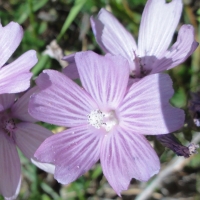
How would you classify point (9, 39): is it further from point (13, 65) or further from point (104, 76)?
point (104, 76)

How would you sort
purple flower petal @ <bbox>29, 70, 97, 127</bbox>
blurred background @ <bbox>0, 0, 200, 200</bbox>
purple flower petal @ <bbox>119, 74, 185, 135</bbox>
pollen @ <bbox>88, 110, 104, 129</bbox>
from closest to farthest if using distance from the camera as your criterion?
purple flower petal @ <bbox>119, 74, 185, 135</bbox> → purple flower petal @ <bbox>29, 70, 97, 127</bbox> → pollen @ <bbox>88, 110, 104, 129</bbox> → blurred background @ <bbox>0, 0, 200, 200</bbox>

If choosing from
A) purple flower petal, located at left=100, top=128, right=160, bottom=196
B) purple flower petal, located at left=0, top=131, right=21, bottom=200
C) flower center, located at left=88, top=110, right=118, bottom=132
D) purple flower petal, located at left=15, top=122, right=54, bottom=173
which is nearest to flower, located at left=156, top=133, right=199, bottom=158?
purple flower petal, located at left=100, top=128, right=160, bottom=196

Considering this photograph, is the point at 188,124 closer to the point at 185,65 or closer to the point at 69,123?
the point at 69,123

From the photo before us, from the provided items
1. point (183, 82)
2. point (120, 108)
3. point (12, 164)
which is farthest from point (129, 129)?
point (183, 82)

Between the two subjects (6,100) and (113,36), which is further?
(113,36)

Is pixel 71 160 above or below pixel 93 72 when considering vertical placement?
below

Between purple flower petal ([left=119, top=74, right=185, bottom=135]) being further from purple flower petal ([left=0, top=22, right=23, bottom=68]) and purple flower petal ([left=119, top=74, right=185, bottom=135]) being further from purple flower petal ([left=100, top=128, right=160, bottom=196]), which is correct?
purple flower petal ([left=0, top=22, right=23, bottom=68])

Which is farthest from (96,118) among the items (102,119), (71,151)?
(71,151)
